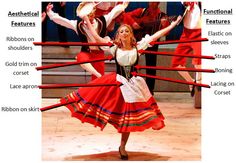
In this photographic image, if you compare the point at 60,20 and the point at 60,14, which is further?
the point at 60,14

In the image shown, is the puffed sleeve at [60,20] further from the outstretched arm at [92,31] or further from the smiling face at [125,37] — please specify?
the smiling face at [125,37]

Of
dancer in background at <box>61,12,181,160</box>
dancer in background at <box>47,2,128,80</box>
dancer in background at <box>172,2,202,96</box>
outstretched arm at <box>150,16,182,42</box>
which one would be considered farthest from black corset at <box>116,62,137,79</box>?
dancer in background at <box>172,2,202,96</box>

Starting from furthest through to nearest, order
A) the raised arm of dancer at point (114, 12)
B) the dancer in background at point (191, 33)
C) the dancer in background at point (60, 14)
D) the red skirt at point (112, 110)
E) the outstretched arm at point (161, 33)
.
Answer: the dancer in background at point (191, 33) → the dancer in background at point (60, 14) → the raised arm of dancer at point (114, 12) → the outstretched arm at point (161, 33) → the red skirt at point (112, 110)

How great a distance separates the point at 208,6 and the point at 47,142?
1.60 metres

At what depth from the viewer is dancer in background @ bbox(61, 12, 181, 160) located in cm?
504

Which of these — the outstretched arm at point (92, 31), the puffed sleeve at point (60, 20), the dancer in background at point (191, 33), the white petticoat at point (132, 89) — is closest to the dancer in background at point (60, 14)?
the puffed sleeve at point (60, 20)

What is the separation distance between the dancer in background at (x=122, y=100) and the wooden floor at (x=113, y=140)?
0.34m

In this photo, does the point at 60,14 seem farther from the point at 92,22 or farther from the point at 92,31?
the point at 92,31

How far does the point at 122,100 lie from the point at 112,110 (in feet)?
0.33

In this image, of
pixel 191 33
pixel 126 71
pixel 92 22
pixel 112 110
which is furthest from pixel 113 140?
pixel 191 33

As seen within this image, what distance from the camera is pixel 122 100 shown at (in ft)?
16.6

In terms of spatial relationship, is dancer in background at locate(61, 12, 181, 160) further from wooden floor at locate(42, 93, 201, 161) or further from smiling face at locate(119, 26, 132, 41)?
wooden floor at locate(42, 93, 201, 161)

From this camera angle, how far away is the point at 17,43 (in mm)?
5289

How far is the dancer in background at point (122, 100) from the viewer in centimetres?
504
